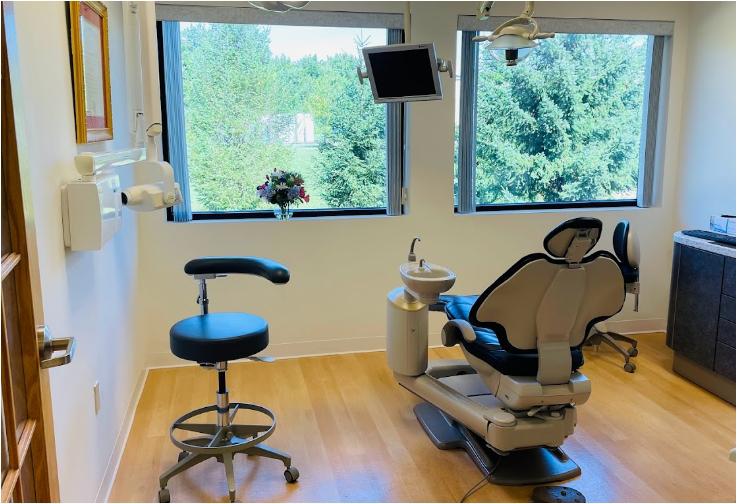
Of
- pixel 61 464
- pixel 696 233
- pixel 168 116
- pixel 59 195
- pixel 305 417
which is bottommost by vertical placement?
pixel 305 417

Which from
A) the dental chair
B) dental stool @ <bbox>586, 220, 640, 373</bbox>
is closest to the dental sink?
the dental chair

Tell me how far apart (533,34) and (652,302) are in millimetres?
2502

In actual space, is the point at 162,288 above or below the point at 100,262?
below

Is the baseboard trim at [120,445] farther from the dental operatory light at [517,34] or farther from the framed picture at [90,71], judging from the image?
the dental operatory light at [517,34]

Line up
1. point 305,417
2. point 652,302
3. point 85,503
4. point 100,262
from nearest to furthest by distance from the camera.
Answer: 1. point 85,503
2. point 100,262
3. point 305,417
4. point 652,302

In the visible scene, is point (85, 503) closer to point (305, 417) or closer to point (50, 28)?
point (305, 417)

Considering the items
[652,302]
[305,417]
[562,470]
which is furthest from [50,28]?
[652,302]

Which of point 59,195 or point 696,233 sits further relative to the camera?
point 696,233

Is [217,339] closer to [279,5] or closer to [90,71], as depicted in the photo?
[90,71]

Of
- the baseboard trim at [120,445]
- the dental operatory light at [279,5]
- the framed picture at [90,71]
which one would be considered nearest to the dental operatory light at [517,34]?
the dental operatory light at [279,5]

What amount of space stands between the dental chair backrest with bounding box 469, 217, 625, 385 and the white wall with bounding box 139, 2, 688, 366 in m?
1.59

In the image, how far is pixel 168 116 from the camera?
347 cm

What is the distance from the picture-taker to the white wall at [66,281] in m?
1.60

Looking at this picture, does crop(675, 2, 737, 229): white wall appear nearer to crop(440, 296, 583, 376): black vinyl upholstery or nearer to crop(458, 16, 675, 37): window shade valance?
crop(458, 16, 675, 37): window shade valance
